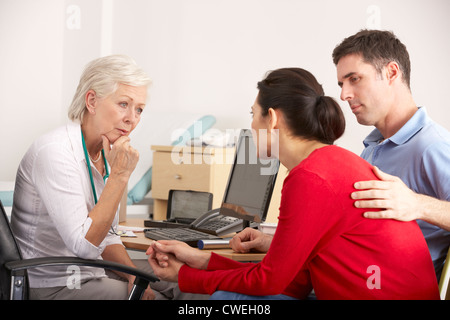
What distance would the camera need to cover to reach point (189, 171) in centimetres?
430

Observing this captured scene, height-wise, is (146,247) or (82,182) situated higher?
(82,182)

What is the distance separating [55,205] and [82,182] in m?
0.16

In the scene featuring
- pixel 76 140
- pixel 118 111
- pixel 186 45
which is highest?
pixel 186 45

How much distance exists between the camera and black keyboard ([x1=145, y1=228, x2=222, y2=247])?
2.17 m

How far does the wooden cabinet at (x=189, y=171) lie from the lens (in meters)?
4.22

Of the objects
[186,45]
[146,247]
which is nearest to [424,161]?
[146,247]

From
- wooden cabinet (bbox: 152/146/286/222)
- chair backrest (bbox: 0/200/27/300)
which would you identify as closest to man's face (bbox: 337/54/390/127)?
chair backrest (bbox: 0/200/27/300)

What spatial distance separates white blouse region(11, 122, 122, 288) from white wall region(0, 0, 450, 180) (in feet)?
9.61

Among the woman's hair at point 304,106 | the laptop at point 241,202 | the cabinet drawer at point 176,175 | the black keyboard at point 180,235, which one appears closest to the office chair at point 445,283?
the woman's hair at point 304,106

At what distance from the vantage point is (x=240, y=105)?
5.09m

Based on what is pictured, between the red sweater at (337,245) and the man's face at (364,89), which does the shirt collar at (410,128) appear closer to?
the man's face at (364,89)

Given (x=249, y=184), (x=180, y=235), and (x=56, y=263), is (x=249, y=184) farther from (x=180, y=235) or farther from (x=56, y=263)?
(x=56, y=263)

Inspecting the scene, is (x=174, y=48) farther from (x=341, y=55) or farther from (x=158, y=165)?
(x=341, y=55)
